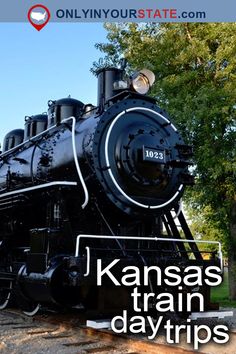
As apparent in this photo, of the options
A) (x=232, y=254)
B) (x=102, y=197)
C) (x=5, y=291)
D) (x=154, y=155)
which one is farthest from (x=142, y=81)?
(x=232, y=254)

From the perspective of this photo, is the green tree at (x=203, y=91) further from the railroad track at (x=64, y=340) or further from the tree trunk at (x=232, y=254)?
the railroad track at (x=64, y=340)

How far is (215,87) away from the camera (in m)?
13.0

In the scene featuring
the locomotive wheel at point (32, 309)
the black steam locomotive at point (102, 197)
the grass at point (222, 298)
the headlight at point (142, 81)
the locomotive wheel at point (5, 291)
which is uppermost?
the headlight at point (142, 81)

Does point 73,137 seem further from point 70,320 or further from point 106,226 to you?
point 70,320

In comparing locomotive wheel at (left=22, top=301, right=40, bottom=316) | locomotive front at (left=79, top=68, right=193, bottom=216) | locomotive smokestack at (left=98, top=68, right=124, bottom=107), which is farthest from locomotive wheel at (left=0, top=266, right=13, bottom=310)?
locomotive smokestack at (left=98, top=68, right=124, bottom=107)

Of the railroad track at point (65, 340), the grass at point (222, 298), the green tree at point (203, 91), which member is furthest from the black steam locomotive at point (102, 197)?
the green tree at point (203, 91)

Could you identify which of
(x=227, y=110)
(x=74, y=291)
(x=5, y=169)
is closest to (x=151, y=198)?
(x=74, y=291)

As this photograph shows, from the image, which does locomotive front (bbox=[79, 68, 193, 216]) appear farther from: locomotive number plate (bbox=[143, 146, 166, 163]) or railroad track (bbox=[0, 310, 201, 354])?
railroad track (bbox=[0, 310, 201, 354])

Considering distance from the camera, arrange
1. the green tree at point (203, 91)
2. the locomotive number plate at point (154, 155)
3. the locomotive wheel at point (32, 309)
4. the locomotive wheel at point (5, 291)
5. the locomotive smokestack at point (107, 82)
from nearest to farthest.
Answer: the locomotive number plate at point (154, 155) → the locomotive wheel at point (32, 309) → the locomotive smokestack at point (107, 82) → the locomotive wheel at point (5, 291) → the green tree at point (203, 91)

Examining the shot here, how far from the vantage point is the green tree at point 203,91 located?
12.5m

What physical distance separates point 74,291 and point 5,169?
3.71 meters

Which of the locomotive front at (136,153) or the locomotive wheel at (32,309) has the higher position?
the locomotive front at (136,153)

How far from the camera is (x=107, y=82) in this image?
787 cm

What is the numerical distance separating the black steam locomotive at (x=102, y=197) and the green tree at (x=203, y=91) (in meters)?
4.98
